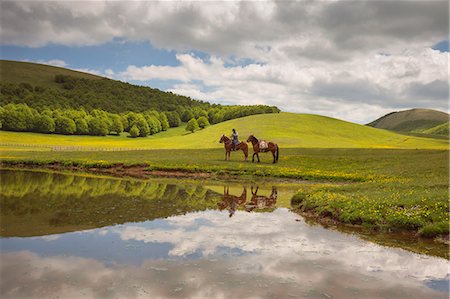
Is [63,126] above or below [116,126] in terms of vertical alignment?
below

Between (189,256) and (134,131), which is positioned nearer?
(189,256)

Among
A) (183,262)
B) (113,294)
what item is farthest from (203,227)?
(113,294)

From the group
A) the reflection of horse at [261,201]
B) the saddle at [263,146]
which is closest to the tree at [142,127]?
the saddle at [263,146]

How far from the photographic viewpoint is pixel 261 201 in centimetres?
2455

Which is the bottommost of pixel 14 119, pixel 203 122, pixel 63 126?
pixel 63 126

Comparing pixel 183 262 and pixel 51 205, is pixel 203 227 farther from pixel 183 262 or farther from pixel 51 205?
pixel 51 205

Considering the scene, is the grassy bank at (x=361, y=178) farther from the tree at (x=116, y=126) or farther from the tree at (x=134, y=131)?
the tree at (x=116, y=126)

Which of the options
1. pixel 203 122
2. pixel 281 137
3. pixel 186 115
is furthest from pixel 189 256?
pixel 186 115

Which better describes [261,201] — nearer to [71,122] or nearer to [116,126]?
[71,122]

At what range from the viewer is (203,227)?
54.2ft

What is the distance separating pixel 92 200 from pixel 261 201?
10600mm

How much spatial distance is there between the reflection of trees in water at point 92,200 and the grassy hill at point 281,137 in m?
50.6

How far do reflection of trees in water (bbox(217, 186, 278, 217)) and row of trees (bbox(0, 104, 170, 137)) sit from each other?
106m

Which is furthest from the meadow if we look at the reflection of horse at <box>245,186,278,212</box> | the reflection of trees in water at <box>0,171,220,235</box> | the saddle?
the reflection of trees in water at <box>0,171,220,235</box>
